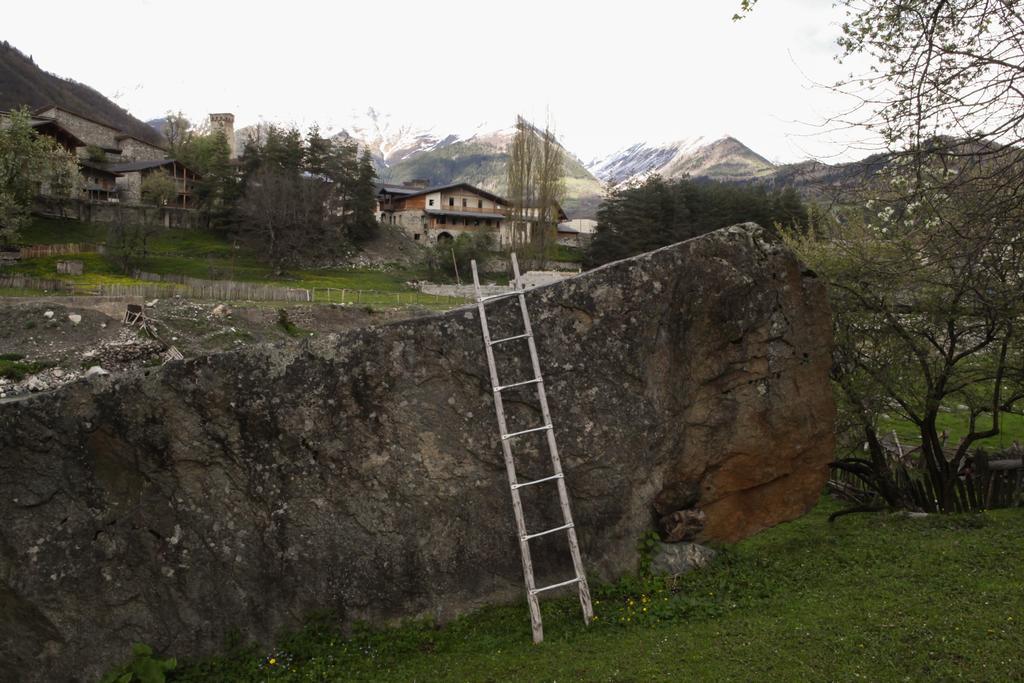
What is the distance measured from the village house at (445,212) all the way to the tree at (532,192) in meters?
17.5

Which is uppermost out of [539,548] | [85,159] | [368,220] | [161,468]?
[85,159]

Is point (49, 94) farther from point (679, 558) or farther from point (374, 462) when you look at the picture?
point (679, 558)

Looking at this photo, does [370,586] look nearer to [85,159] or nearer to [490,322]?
[490,322]

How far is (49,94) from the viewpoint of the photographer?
549 ft

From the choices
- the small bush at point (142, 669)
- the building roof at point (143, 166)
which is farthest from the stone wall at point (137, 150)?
the small bush at point (142, 669)

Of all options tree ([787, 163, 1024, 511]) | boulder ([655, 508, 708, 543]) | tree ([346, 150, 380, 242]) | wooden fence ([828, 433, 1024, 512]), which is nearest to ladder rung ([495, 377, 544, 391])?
boulder ([655, 508, 708, 543])

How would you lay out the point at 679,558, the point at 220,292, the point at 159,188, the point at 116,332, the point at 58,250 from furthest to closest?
the point at 159,188 → the point at 58,250 → the point at 220,292 → the point at 116,332 → the point at 679,558

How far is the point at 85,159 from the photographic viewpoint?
82250 mm

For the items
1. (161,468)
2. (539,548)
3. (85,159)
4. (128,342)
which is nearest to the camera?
(161,468)

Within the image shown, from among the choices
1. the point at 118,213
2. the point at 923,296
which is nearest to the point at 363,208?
the point at 118,213

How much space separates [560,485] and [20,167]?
64.0m

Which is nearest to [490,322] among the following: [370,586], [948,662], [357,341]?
[357,341]

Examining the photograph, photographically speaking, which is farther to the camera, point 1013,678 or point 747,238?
point 747,238

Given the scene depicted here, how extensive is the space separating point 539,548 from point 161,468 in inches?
168
